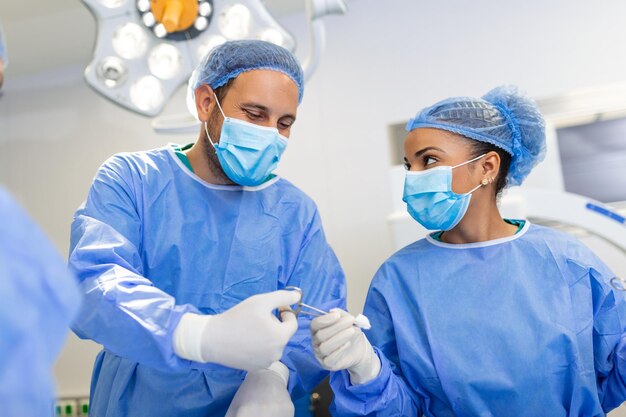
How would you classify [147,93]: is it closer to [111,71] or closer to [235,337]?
[111,71]

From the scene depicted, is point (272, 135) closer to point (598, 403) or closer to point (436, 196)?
point (436, 196)

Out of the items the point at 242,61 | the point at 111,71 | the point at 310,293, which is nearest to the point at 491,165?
the point at 310,293

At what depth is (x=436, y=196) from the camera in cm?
151

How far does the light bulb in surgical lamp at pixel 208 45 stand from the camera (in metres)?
Answer: 1.58

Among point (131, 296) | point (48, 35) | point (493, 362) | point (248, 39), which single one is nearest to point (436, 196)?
point (493, 362)

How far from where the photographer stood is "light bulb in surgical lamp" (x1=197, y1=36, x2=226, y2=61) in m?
1.58

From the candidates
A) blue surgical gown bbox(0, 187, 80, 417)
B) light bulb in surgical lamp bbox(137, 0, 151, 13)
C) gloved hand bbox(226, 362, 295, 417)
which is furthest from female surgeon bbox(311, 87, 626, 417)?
light bulb in surgical lamp bbox(137, 0, 151, 13)

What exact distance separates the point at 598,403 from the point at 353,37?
1.90m

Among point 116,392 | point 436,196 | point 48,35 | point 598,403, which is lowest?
point 598,403

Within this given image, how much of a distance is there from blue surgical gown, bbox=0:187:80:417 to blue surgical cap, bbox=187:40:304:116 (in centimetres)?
101

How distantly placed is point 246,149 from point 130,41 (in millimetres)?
508

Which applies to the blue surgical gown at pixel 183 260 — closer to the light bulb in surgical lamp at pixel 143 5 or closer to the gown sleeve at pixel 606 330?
the light bulb in surgical lamp at pixel 143 5

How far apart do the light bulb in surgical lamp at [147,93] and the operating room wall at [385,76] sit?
1106mm

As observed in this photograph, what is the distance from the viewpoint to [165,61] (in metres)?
1.64
